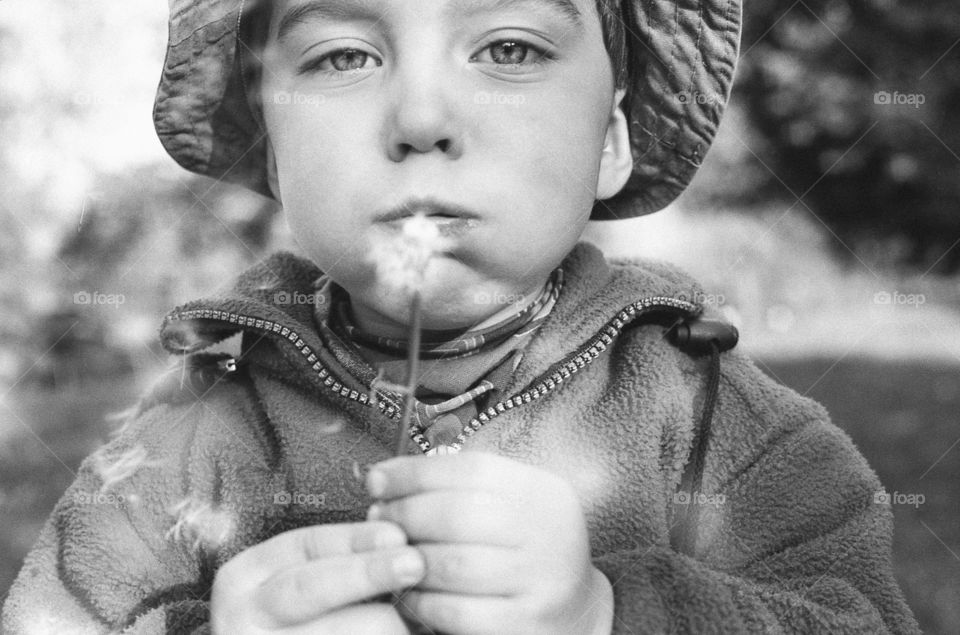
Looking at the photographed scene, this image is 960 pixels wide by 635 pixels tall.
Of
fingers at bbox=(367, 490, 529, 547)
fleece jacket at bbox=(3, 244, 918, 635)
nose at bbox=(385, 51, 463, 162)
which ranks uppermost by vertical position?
nose at bbox=(385, 51, 463, 162)

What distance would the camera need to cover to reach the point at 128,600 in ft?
2.29

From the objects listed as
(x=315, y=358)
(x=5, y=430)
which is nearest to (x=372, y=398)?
(x=315, y=358)

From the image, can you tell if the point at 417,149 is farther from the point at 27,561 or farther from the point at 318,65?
the point at 27,561

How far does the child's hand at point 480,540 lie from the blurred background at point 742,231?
0.77 metres

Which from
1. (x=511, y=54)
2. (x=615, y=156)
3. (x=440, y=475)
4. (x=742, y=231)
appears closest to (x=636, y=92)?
(x=615, y=156)

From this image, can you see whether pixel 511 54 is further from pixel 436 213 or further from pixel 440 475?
pixel 440 475

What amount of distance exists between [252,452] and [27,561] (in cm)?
20

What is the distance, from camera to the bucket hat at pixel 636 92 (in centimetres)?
79

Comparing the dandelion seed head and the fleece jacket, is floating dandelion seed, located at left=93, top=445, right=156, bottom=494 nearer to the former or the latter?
the fleece jacket

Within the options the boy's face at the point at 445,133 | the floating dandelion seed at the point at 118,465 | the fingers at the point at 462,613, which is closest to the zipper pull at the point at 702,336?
the boy's face at the point at 445,133

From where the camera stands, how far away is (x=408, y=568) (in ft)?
1.55

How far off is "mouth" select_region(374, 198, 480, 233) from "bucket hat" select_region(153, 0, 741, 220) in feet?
0.89

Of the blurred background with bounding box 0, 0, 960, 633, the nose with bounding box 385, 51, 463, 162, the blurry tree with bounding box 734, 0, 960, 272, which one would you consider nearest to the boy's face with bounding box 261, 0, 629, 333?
the nose with bounding box 385, 51, 463, 162

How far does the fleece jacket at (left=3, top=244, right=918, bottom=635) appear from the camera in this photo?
664 millimetres
